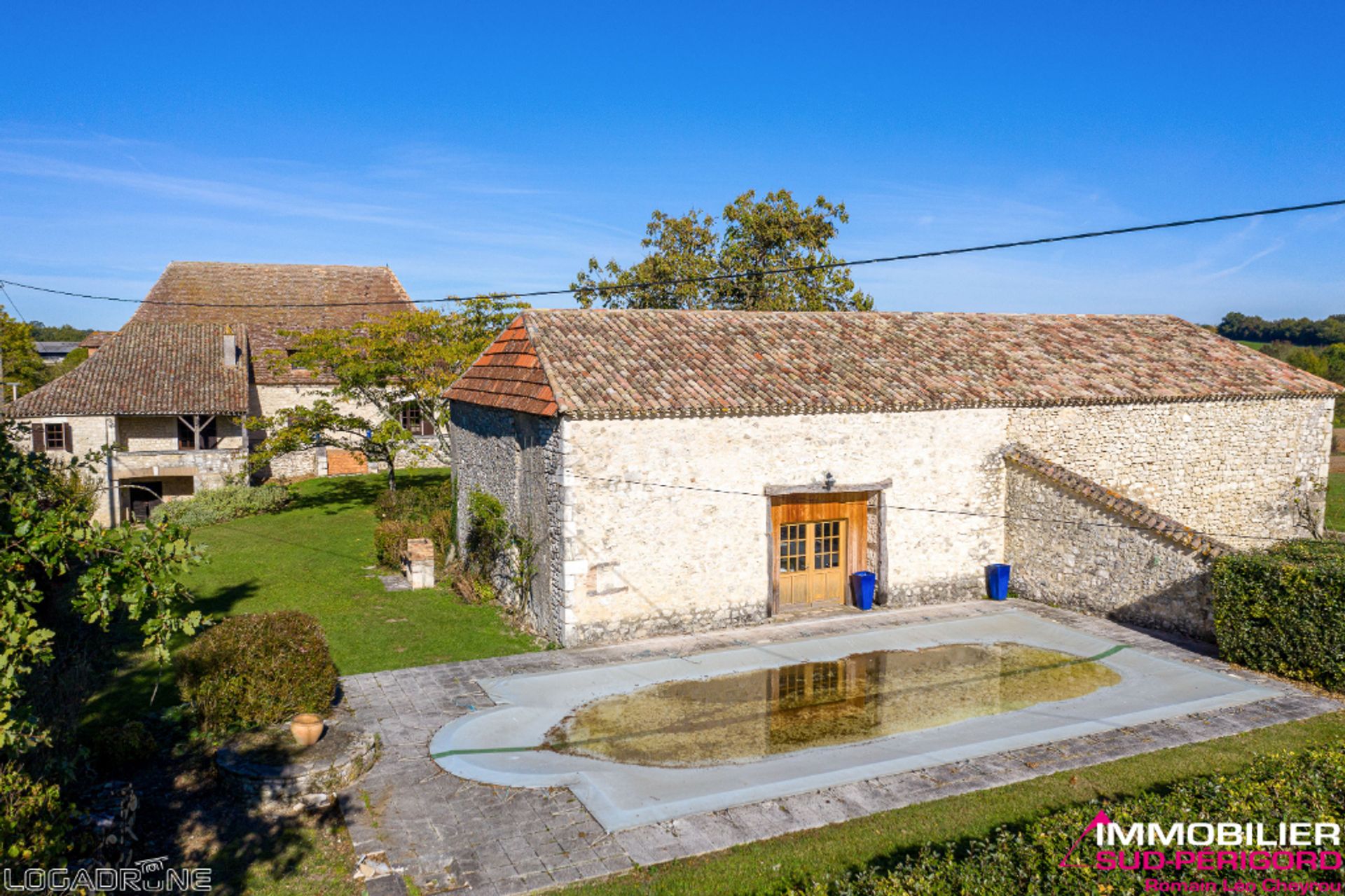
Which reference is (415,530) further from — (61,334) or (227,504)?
(61,334)

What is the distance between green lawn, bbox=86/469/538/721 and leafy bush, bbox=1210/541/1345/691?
10349mm

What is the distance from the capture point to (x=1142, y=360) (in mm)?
19156

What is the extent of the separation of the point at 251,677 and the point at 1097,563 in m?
13.3

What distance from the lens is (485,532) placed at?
661 inches

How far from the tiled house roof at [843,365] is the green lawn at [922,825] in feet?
23.2

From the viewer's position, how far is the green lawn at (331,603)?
493 inches

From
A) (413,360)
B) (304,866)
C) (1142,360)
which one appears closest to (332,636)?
(304,866)

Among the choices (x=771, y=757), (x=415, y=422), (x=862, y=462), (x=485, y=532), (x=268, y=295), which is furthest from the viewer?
(x=268, y=295)

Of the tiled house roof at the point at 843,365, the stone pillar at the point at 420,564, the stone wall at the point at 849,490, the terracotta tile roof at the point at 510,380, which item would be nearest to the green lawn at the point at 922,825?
the stone wall at the point at 849,490

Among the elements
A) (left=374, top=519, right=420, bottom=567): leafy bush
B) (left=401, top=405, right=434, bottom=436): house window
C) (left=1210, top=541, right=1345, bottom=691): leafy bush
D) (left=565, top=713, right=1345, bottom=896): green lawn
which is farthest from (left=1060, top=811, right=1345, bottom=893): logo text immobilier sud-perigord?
(left=401, top=405, right=434, bottom=436): house window

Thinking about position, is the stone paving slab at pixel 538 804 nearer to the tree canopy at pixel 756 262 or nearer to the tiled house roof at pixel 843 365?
the tiled house roof at pixel 843 365

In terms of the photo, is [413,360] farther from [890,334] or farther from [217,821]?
[217,821]

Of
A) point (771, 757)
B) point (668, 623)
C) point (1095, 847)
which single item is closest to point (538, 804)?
point (771, 757)

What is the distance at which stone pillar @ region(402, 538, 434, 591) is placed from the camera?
17.2m
